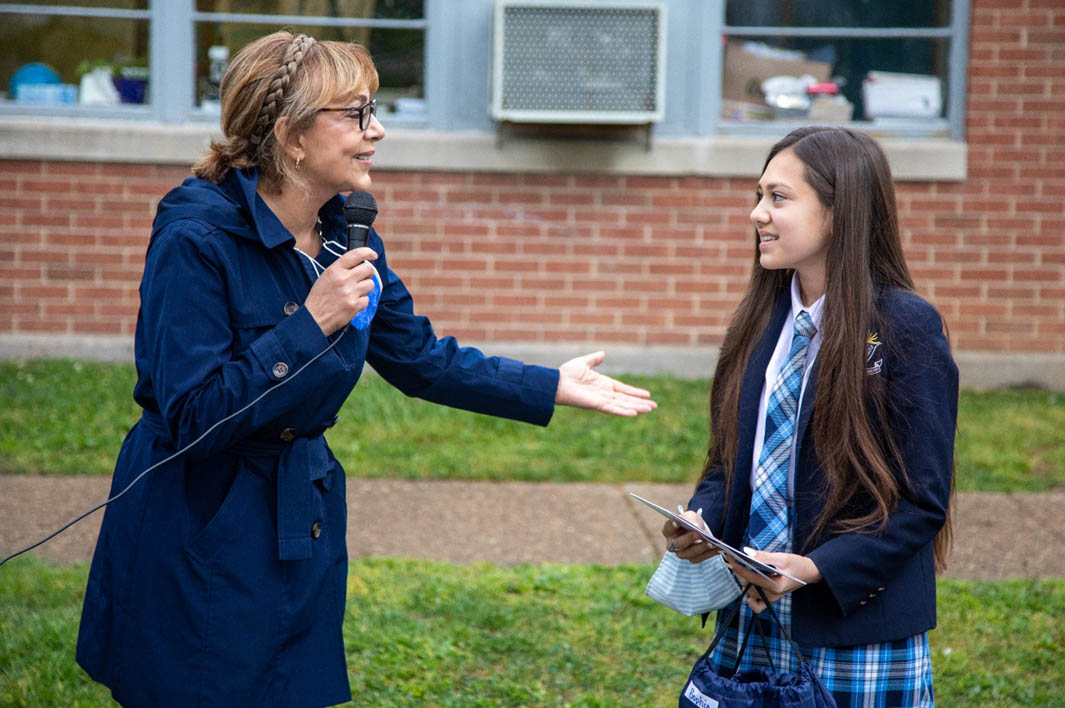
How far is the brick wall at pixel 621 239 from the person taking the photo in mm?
7770

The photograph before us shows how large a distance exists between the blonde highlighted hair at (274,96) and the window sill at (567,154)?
5.00 m

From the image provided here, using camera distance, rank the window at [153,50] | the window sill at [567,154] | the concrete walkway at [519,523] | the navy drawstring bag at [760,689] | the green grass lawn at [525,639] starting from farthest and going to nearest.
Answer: the window at [153,50], the window sill at [567,154], the concrete walkway at [519,523], the green grass lawn at [525,639], the navy drawstring bag at [760,689]

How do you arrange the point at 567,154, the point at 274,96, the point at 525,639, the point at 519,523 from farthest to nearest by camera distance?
the point at 567,154, the point at 519,523, the point at 525,639, the point at 274,96

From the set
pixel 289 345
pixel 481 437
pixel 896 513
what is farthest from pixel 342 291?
pixel 481 437

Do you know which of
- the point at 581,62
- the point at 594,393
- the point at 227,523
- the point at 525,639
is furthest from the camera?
the point at 581,62

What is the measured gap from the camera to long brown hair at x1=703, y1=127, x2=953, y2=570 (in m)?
2.66

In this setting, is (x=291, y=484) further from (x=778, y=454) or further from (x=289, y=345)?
(x=778, y=454)

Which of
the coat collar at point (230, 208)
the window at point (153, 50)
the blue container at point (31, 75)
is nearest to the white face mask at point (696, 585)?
the coat collar at point (230, 208)

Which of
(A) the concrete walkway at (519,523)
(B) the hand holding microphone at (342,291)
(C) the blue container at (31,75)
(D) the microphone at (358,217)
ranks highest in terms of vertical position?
(C) the blue container at (31,75)

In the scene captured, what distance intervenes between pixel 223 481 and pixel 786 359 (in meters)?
1.34

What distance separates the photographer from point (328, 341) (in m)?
2.64

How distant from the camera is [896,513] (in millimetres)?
2643

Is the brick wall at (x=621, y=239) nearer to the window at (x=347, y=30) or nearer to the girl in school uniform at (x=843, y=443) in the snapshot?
the window at (x=347, y=30)

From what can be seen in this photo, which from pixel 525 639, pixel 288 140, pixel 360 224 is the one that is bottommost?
pixel 525 639
